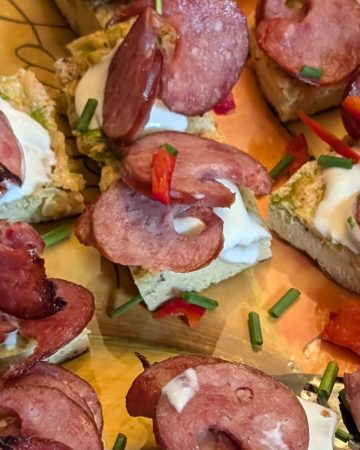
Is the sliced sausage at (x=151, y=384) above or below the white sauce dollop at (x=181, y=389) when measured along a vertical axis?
below

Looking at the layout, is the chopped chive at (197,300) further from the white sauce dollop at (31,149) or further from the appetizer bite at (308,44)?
the appetizer bite at (308,44)

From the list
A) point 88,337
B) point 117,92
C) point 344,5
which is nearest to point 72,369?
point 88,337

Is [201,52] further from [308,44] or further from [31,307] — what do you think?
[31,307]

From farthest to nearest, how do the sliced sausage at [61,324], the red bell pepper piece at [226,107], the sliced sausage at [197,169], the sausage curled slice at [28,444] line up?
1. the red bell pepper piece at [226,107]
2. the sliced sausage at [197,169]
3. the sliced sausage at [61,324]
4. the sausage curled slice at [28,444]

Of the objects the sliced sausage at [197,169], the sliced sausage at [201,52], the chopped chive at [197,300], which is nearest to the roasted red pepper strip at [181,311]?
the chopped chive at [197,300]

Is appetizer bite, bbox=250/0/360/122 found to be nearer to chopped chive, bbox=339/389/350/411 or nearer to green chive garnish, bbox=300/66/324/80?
green chive garnish, bbox=300/66/324/80

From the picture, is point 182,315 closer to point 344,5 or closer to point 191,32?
point 191,32

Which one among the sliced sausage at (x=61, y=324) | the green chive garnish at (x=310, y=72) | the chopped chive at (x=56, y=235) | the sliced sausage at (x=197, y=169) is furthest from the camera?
the green chive garnish at (x=310, y=72)
